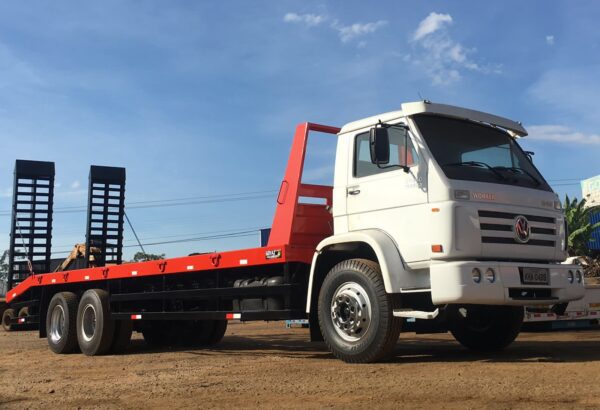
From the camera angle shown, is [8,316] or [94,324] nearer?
[94,324]

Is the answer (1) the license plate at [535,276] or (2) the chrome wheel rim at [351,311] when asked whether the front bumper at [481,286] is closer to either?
(1) the license plate at [535,276]

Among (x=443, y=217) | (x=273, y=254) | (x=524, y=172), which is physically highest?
(x=524, y=172)

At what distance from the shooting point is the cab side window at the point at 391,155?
6613 millimetres

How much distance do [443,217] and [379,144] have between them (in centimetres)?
105

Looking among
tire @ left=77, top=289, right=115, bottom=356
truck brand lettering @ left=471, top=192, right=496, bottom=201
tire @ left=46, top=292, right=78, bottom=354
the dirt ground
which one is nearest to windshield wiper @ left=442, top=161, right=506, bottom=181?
truck brand lettering @ left=471, top=192, right=496, bottom=201

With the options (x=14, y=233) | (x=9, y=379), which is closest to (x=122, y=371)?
(x=9, y=379)

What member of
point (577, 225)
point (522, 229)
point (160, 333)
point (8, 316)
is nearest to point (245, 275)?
point (522, 229)

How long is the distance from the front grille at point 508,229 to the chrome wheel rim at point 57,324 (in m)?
7.73

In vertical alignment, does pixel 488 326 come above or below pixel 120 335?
above

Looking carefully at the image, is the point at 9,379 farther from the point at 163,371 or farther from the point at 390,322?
the point at 390,322

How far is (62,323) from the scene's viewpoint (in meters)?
10.8

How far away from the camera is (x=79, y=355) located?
10.2 meters

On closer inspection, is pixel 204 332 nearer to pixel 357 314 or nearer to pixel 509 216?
pixel 357 314

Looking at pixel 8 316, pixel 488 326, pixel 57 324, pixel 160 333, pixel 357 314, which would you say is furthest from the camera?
pixel 8 316
